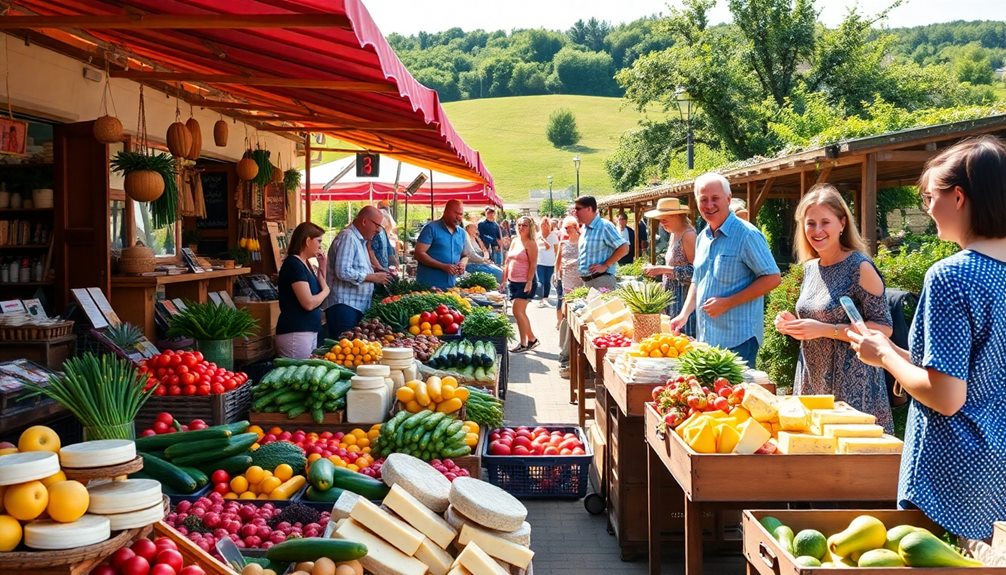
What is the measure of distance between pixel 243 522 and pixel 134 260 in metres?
5.68

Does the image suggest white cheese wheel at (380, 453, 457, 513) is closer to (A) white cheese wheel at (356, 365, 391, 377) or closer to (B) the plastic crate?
(B) the plastic crate

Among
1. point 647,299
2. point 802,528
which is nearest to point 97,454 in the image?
point 802,528

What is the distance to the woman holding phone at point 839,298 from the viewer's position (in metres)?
4.37

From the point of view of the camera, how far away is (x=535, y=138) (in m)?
100

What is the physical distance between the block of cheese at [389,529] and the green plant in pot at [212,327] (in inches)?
149

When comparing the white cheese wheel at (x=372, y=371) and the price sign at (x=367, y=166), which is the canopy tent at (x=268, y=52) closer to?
the white cheese wheel at (x=372, y=371)

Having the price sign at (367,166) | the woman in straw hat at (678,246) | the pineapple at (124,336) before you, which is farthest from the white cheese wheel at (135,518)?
the price sign at (367,166)

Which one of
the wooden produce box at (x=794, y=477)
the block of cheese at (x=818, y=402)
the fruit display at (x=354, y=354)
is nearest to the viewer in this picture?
the wooden produce box at (x=794, y=477)

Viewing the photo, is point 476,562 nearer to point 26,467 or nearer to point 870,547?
point 870,547

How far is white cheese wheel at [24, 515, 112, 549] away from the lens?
84.4 inches

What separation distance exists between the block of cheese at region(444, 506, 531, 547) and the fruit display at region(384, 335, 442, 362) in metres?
4.14

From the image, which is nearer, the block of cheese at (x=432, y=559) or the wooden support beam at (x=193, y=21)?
the block of cheese at (x=432, y=559)

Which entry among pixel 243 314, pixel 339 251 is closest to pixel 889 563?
pixel 243 314

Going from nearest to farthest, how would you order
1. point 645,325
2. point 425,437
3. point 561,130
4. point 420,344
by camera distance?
1. point 425,437
2. point 645,325
3. point 420,344
4. point 561,130
